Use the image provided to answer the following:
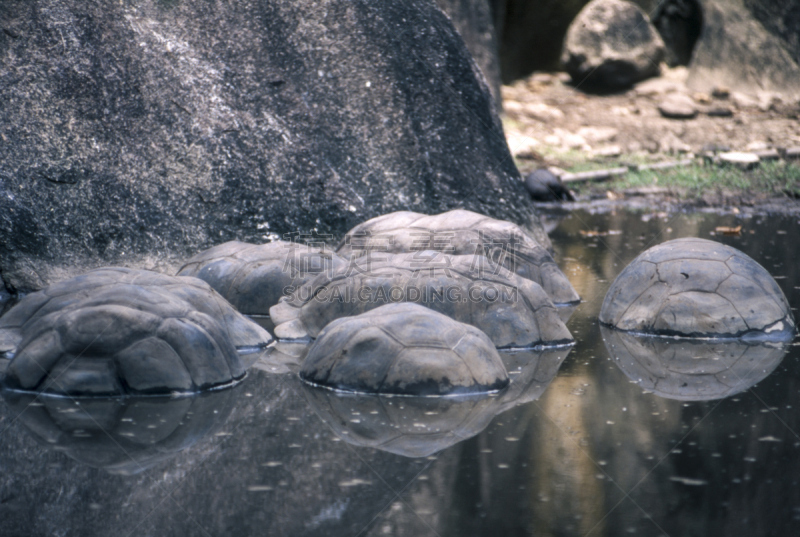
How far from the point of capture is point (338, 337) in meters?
3.78


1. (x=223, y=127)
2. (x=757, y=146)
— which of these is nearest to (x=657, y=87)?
(x=757, y=146)

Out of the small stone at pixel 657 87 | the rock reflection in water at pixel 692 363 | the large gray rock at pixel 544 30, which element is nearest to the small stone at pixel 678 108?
the small stone at pixel 657 87

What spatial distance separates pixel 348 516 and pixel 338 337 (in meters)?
1.26

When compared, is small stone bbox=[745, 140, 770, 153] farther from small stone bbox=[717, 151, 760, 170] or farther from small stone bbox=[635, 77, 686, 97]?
small stone bbox=[635, 77, 686, 97]

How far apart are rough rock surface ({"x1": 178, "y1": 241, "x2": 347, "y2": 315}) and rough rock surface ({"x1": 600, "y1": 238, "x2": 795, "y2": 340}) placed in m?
1.73

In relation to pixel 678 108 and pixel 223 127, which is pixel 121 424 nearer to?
pixel 223 127

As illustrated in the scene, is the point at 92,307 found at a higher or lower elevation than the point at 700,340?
higher

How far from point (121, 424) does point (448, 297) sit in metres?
1.85

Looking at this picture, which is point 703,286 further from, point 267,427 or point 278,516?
point 278,516

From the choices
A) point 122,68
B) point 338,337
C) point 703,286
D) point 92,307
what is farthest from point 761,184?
point 92,307

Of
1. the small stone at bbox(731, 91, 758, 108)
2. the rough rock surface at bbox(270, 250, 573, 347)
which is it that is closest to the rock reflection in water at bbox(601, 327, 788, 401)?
the rough rock surface at bbox(270, 250, 573, 347)

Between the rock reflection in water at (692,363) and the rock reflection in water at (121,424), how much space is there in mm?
1866

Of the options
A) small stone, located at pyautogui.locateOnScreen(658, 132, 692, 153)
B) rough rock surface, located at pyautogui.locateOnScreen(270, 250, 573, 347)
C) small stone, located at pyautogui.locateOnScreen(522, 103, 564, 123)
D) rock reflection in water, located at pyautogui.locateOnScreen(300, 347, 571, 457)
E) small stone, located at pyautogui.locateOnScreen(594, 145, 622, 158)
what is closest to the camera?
rock reflection in water, located at pyautogui.locateOnScreen(300, 347, 571, 457)

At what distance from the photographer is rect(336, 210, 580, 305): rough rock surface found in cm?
561
